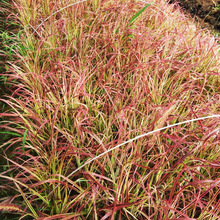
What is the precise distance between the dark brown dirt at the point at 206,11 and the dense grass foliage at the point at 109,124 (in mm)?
1355

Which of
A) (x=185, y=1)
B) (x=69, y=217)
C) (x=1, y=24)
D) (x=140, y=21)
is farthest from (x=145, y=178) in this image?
(x=185, y=1)

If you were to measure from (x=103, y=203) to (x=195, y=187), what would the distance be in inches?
18.0

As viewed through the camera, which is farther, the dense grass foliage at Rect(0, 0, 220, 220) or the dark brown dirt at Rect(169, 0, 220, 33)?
the dark brown dirt at Rect(169, 0, 220, 33)

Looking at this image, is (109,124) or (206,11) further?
(206,11)

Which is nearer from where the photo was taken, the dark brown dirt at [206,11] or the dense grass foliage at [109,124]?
the dense grass foliage at [109,124]

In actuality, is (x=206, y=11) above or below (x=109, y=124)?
above

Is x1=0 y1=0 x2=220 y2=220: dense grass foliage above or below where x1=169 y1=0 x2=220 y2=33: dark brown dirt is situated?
below

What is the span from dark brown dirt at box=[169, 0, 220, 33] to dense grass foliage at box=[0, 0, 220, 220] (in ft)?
4.44

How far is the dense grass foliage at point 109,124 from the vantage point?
3.71 ft

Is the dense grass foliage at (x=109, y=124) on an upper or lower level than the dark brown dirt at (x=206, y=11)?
lower

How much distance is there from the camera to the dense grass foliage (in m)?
1.13

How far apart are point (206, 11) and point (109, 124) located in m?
3.34

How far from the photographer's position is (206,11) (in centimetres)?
388

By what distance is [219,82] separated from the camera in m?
1.92
